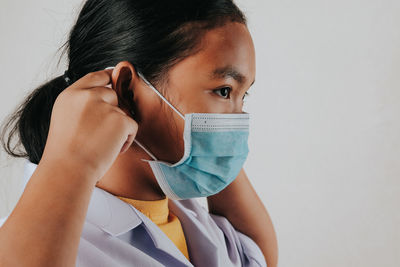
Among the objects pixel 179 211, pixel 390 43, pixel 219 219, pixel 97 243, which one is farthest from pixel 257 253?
pixel 390 43

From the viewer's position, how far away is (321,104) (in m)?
1.89

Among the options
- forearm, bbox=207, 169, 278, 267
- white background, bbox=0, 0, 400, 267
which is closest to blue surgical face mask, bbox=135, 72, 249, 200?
forearm, bbox=207, 169, 278, 267

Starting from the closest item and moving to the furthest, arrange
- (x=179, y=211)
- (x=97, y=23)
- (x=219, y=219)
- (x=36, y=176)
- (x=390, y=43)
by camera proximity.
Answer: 1. (x=36, y=176)
2. (x=97, y=23)
3. (x=179, y=211)
4. (x=219, y=219)
5. (x=390, y=43)

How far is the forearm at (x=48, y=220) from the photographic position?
690mm

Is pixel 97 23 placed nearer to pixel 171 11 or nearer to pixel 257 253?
pixel 171 11

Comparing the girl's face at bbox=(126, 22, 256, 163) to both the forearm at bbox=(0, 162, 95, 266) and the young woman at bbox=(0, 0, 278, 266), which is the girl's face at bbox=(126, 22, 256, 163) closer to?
the young woman at bbox=(0, 0, 278, 266)

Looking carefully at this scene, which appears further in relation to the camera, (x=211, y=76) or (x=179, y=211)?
(x=179, y=211)

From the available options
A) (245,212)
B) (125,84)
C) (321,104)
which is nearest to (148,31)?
(125,84)

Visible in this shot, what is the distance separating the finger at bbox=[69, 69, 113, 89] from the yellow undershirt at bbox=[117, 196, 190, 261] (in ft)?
0.87

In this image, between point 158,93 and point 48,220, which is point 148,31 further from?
point 48,220

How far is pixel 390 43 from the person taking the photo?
182 centimetres

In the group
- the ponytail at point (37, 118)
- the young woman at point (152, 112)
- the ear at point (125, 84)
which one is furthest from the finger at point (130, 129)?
the ponytail at point (37, 118)

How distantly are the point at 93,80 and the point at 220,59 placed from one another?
0.86 feet

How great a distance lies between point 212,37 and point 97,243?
478mm
